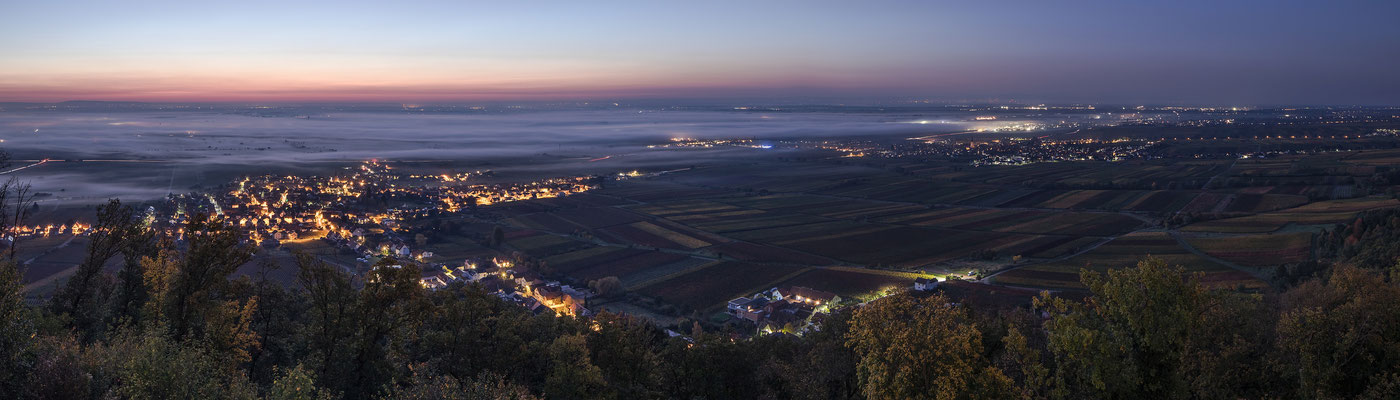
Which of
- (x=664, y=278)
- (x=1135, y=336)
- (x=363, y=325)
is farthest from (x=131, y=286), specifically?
(x=664, y=278)

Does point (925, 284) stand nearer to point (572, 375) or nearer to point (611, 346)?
point (611, 346)

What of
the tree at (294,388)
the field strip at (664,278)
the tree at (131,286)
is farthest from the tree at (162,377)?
the field strip at (664,278)

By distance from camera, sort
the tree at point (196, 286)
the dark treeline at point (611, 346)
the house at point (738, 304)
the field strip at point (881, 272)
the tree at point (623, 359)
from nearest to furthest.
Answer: the dark treeline at point (611, 346) → the tree at point (196, 286) → the tree at point (623, 359) → the house at point (738, 304) → the field strip at point (881, 272)

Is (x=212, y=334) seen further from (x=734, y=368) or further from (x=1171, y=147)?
(x=1171, y=147)

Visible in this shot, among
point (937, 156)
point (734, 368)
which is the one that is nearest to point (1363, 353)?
point (734, 368)

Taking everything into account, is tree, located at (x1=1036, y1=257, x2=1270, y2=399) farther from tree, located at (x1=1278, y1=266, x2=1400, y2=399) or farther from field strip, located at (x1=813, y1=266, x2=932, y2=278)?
field strip, located at (x1=813, y1=266, x2=932, y2=278)

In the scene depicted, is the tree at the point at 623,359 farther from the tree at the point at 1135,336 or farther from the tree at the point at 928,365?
the tree at the point at 1135,336

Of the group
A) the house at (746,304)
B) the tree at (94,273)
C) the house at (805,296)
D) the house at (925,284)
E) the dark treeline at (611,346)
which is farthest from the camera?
the house at (925,284)
